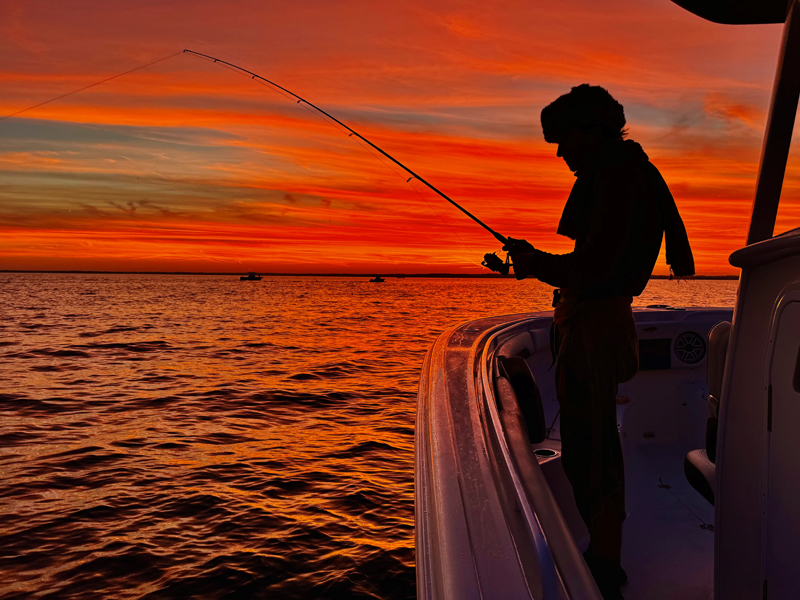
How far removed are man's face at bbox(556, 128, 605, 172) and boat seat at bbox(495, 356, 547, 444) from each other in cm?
100

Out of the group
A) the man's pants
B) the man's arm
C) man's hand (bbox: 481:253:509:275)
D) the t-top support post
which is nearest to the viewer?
the t-top support post

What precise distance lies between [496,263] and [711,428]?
117 centimetres

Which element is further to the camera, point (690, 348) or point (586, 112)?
point (690, 348)

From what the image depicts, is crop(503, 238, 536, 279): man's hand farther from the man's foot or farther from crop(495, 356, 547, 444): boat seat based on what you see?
the man's foot

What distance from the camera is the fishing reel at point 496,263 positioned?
2.90 metres

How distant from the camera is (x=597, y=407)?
2182mm

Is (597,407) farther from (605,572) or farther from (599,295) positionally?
(605,572)

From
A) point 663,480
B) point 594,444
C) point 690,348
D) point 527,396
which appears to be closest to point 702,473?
point 594,444

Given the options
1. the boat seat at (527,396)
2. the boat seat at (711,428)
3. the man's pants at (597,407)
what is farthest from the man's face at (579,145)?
the boat seat at (527,396)

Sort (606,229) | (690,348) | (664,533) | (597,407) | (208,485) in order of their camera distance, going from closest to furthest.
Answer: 1. (606,229)
2. (597,407)
3. (664,533)
4. (690,348)
5. (208,485)

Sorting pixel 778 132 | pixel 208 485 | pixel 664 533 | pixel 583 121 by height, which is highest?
pixel 583 121

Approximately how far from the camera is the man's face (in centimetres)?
227

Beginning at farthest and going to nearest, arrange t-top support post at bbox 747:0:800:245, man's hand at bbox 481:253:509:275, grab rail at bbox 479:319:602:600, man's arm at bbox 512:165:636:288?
man's hand at bbox 481:253:509:275
man's arm at bbox 512:165:636:288
t-top support post at bbox 747:0:800:245
grab rail at bbox 479:319:602:600

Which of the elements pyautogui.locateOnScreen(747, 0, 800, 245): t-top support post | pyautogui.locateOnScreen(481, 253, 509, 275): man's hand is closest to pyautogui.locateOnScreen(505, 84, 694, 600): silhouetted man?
pyautogui.locateOnScreen(747, 0, 800, 245): t-top support post
